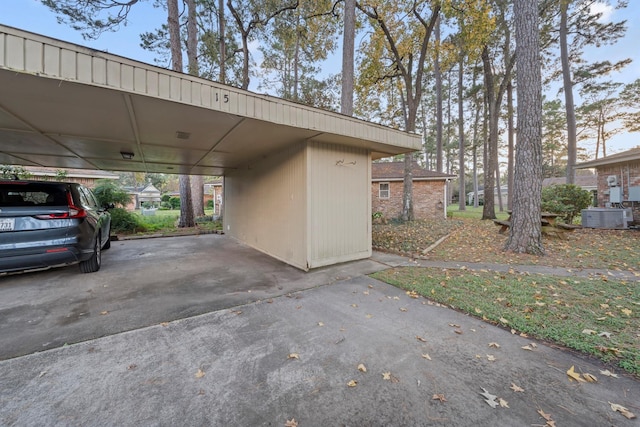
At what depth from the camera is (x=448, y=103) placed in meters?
22.9

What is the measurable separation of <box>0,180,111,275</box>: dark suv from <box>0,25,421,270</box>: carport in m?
0.96

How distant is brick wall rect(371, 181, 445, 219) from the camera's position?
47.2 ft

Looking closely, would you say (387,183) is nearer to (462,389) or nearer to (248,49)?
(248,49)

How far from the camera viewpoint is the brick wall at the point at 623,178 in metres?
8.66

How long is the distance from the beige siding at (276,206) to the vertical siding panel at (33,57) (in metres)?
3.10

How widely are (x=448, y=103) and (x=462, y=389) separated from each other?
26363 mm

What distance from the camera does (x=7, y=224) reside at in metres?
3.17

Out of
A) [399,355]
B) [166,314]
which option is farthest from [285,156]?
[399,355]

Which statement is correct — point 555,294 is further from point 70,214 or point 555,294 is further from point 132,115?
point 70,214

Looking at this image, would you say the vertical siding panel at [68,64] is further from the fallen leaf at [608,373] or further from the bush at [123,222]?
the bush at [123,222]

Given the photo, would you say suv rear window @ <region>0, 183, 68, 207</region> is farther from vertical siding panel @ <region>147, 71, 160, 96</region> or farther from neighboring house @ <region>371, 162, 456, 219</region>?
neighboring house @ <region>371, 162, 456, 219</region>

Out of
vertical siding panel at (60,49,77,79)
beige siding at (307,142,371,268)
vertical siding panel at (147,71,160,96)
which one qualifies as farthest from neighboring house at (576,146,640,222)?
vertical siding panel at (60,49,77,79)

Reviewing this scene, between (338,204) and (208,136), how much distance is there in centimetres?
258

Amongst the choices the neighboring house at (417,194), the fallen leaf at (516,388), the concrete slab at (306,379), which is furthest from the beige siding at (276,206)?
the neighboring house at (417,194)
